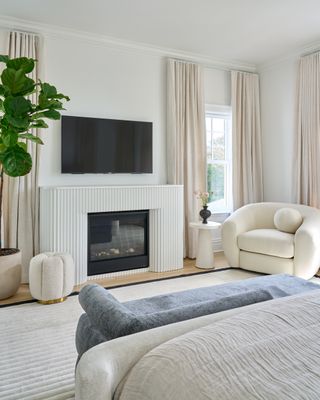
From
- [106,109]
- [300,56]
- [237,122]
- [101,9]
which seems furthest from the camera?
[237,122]

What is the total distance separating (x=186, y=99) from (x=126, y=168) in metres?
1.34

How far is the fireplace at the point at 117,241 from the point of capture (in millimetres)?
3945

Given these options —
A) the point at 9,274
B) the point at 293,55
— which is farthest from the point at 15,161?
the point at 293,55

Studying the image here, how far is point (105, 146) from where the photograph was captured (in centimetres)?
414

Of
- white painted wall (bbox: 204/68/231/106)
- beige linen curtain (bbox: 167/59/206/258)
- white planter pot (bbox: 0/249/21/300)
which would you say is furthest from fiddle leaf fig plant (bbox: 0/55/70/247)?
white painted wall (bbox: 204/68/231/106)

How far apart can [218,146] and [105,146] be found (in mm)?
1990

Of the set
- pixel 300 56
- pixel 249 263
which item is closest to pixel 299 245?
pixel 249 263

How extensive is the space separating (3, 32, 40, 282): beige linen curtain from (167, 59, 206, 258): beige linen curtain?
176cm

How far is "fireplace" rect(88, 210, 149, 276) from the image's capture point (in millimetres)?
3945

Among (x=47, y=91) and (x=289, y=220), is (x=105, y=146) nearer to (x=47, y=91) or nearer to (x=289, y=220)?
(x=47, y=91)

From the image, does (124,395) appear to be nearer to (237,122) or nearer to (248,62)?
(237,122)

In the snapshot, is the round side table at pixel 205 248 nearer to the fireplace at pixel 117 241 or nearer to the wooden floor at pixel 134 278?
the wooden floor at pixel 134 278

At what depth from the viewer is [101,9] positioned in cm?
347

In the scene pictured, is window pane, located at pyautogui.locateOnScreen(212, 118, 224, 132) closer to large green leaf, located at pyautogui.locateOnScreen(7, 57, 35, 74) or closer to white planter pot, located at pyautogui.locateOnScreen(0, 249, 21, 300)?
large green leaf, located at pyautogui.locateOnScreen(7, 57, 35, 74)
